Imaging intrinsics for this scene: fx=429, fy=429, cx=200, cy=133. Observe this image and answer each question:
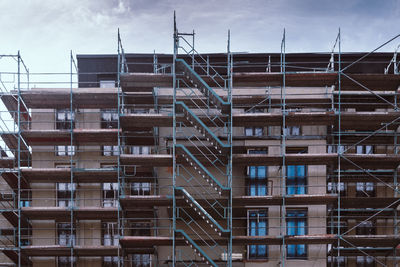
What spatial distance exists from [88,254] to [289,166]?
36.3 feet

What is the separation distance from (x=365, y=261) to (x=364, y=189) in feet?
12.4

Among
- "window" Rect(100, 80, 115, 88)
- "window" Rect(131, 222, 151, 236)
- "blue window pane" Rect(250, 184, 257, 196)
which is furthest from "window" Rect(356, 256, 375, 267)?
"window" Rect(100, 80, 115, 88)

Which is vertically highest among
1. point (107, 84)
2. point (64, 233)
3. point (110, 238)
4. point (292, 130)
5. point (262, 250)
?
point (107, 84)

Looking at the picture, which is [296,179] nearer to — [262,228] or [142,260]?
[262,228]

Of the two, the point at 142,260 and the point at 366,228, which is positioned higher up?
the point at 366,228

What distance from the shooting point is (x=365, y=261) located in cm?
2269

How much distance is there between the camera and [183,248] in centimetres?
2230

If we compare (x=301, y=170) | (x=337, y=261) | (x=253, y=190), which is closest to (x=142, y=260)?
(x=253, y=190)

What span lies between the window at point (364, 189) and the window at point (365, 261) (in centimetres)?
329

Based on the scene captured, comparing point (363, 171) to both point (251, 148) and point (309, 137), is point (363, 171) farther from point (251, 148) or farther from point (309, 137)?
point (251, 148)

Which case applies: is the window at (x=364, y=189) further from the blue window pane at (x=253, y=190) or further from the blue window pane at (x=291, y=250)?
the blue window pane at (x=253, y=190)

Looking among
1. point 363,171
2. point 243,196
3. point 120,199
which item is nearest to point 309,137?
point 363,171

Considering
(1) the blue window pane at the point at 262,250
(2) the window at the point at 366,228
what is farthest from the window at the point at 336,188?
(1) the blue window pane at the point at 262,250

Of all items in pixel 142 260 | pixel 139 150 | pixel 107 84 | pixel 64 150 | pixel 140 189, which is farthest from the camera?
pixel 107 84
